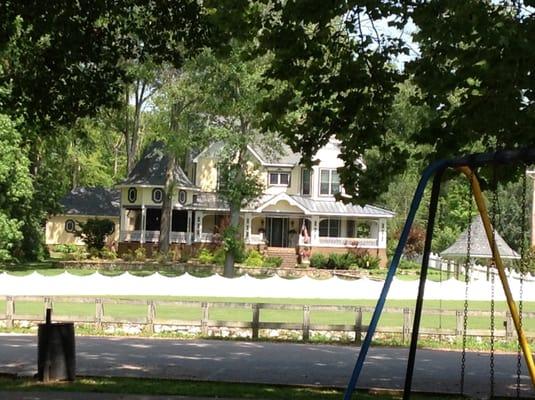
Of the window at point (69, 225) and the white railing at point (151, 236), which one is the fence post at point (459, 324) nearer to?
the white railing at point (151, 236)

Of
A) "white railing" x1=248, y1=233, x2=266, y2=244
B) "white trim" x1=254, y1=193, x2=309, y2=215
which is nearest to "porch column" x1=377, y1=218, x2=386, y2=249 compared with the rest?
"white trim" x1=254, y1=193, x2=309, y2=215

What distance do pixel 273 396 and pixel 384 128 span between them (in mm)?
4535

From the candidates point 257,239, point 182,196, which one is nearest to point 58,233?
point 182,196

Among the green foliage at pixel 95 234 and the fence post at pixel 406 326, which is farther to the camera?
the green foliage at pixel 95 234

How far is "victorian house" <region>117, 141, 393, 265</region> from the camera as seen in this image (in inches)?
2279

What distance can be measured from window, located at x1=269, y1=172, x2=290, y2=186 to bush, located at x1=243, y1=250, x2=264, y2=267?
31.0 feet

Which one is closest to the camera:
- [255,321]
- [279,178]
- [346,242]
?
[255,321]

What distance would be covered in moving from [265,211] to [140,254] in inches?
382

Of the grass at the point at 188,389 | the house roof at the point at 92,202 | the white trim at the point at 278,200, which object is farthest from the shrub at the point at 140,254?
the grass at the point at 188,389

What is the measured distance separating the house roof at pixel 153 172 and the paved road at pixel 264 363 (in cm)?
4048

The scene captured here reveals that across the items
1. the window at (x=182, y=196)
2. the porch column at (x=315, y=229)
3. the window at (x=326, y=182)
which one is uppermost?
the window at (x=326, y=182)

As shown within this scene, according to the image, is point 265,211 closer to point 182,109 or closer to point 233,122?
point 233,122

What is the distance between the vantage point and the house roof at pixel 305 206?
5784 cm

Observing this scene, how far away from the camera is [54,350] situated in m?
12.4
